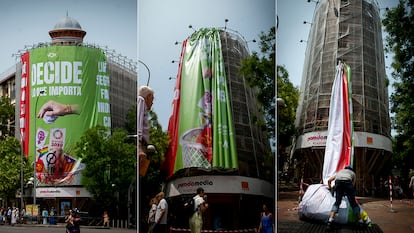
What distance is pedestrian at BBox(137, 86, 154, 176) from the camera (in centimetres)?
874

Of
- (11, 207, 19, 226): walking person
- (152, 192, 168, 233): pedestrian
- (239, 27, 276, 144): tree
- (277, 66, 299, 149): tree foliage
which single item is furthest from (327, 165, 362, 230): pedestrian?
(11, 207, 19, 226): walking person

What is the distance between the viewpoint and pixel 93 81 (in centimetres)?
935

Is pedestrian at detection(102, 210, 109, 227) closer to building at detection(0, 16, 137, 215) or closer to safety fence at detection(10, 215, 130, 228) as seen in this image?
safety fence at detection(10, 215, 130, 228)

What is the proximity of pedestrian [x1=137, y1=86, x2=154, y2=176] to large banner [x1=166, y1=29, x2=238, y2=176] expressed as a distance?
0.36 metres

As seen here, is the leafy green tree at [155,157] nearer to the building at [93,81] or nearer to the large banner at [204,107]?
the large banner at [204,107]

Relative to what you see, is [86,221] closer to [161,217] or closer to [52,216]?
[52,216]

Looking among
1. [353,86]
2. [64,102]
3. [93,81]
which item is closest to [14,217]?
[64,102]

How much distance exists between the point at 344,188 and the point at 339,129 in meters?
0.60

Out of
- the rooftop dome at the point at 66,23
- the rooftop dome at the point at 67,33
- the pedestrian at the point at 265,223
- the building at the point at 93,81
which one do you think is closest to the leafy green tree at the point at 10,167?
the building at the point at 93,81

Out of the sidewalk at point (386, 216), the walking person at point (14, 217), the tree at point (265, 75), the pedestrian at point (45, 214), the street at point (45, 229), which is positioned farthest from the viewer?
the walking person at point (14, 217)

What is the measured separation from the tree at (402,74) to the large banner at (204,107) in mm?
1671

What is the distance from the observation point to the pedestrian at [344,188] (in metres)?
8.09

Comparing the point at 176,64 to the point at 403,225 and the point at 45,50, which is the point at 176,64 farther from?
the point at 403,225

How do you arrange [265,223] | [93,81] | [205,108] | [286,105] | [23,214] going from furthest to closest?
[23,214]
[93,81]
[286,105]
[205,108]
[265,223]
